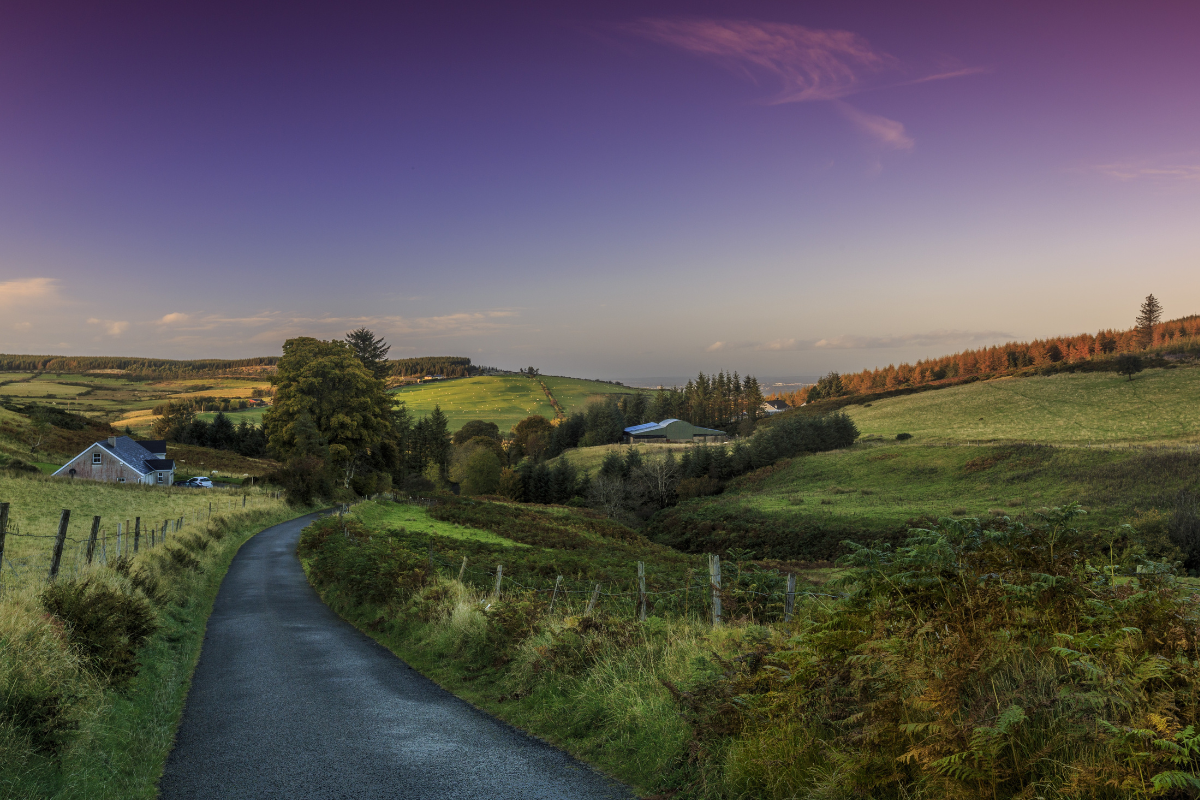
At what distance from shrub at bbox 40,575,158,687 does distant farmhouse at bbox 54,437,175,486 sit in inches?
2592

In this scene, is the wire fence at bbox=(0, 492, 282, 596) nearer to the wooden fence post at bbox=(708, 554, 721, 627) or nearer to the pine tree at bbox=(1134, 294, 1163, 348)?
the wooden fence post at bbox=(708, 554, 721, 627)

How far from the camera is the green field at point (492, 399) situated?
15788 cm

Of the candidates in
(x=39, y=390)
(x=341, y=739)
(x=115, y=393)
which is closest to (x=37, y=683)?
(x=341, y=739)

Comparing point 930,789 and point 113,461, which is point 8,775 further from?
point 113,461

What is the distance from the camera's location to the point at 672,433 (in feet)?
408

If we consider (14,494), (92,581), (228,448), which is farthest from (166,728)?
(228,448)

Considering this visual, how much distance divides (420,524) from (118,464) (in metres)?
47.4

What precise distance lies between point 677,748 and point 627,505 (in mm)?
69411

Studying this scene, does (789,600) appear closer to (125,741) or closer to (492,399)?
(125,741)

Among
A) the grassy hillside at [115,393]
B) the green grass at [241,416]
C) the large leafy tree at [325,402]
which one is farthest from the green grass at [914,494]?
the grassy hillside at [115,393]

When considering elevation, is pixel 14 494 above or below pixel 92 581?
below

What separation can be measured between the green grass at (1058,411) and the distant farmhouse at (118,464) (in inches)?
3492

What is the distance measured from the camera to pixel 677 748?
248 inches

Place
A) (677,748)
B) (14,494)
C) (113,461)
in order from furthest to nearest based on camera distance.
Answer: (113,461), (14,494), (677,748)
